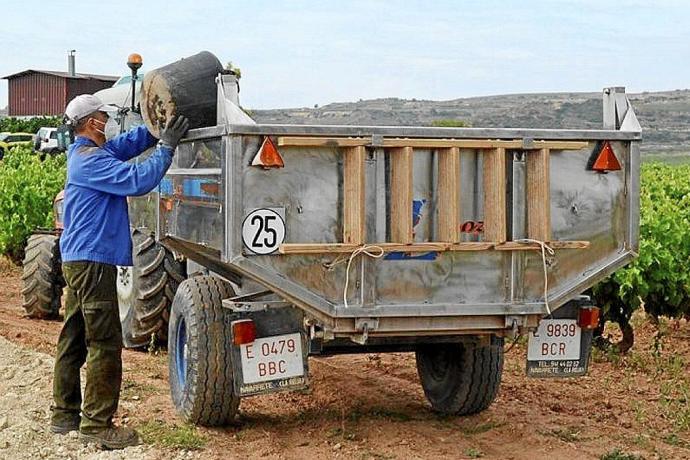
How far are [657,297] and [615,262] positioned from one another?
3.84 metres

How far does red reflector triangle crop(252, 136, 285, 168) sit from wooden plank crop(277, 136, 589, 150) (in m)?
Answer: 0.04

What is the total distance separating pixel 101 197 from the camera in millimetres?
6461

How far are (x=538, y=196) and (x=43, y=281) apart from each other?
23.1 feet

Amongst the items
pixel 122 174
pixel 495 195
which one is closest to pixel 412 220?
pixel 495 195

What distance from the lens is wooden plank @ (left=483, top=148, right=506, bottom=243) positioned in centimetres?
606

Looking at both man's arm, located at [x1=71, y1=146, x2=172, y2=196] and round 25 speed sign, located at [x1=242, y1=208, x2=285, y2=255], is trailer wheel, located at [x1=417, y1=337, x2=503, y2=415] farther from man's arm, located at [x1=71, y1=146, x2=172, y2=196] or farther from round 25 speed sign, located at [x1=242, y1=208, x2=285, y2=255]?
man's arm, located at [x1=71, y1=146, x2=172, y2=196]

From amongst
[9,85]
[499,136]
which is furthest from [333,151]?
[9,85]

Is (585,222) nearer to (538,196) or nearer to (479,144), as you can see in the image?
(538,196)

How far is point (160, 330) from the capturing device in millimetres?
9109

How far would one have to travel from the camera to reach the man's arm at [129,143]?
6.94 m

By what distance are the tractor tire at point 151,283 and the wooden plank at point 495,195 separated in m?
3.30

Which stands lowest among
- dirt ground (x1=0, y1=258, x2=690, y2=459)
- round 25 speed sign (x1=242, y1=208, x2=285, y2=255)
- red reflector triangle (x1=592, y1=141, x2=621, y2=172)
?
dirt ground (x1=0, y1=258, x2=690, y2=459)

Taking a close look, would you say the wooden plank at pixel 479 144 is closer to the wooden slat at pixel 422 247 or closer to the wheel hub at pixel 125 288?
the wooden slat at pixel 422 247

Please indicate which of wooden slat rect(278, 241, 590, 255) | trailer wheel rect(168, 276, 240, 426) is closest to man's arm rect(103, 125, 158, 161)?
trailer wheel rect(168, 276, 240, 426)
